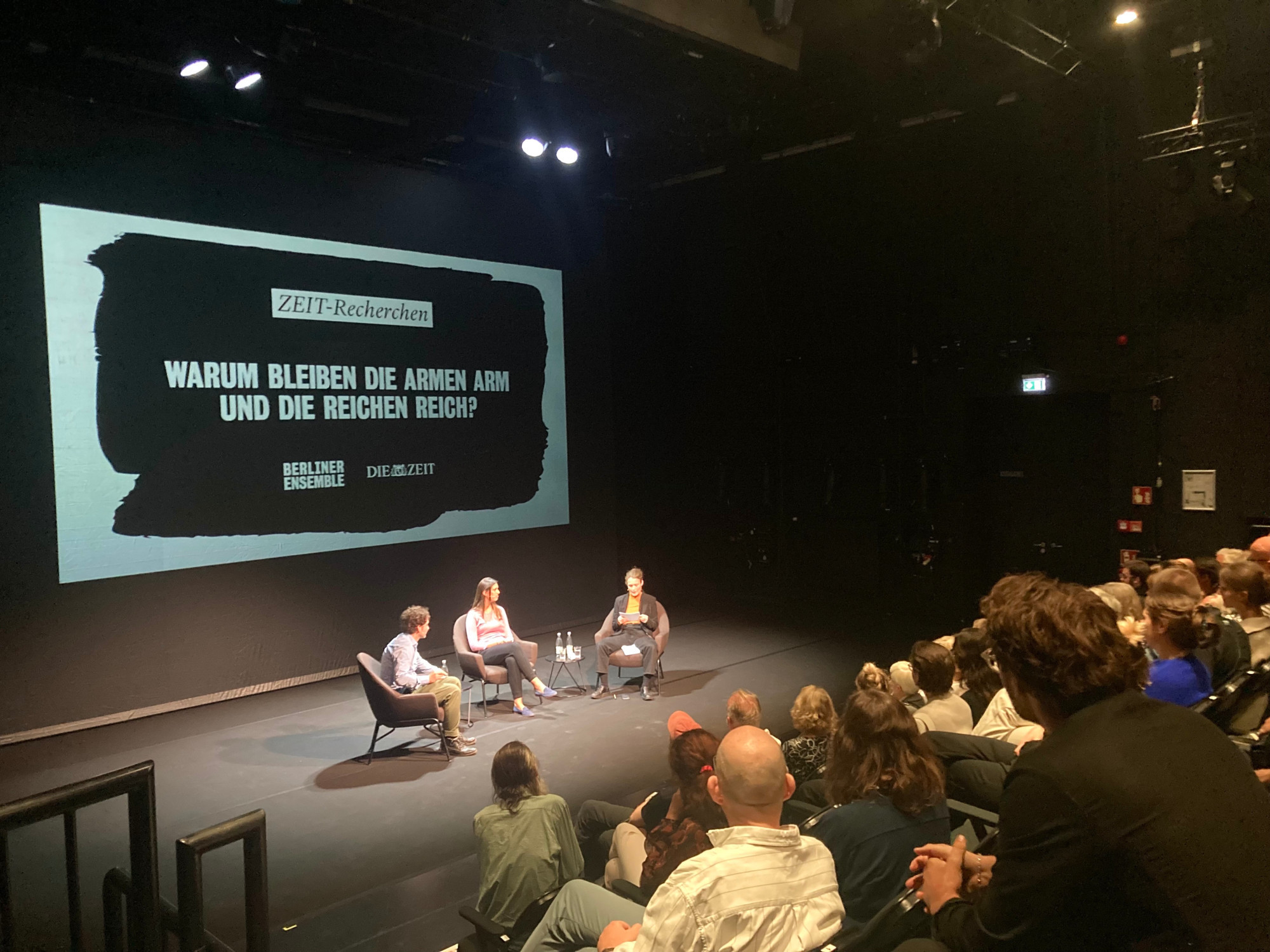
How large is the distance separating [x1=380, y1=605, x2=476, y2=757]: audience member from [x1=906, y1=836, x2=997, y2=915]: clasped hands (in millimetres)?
4041

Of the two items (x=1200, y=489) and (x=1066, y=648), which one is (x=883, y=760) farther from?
(x=1200, y=489)

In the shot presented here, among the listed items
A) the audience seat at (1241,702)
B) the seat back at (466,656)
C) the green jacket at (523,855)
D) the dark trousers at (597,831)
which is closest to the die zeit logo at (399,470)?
the seat back at (466,656)

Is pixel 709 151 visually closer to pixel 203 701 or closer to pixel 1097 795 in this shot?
pixel 203 701

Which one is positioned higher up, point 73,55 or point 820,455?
point 73,55

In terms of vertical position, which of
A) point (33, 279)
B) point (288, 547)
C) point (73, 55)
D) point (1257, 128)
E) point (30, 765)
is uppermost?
point (73, 55)

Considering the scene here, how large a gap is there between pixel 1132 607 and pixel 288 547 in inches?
220

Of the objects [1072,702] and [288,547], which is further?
[288,547]

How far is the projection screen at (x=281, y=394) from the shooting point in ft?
18.9

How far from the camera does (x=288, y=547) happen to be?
264 inches

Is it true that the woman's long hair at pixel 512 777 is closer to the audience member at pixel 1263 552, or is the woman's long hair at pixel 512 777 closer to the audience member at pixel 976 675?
the audience member at pixel 976 675

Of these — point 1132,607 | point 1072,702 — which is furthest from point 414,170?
point 1072,702

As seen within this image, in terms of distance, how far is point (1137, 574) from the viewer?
6.61 metres

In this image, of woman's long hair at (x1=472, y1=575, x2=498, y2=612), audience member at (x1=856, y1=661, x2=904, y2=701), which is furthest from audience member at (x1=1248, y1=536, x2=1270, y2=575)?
woman's long hair at (x1=472, y1=575, x2=498, y2=612)

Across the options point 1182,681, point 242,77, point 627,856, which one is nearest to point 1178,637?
point 1182,681
